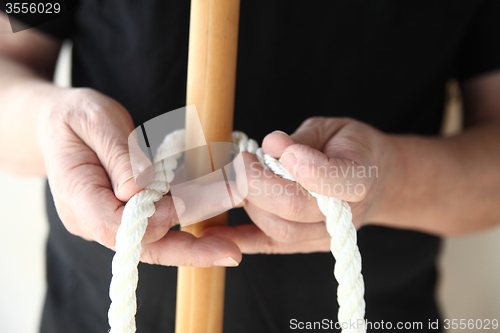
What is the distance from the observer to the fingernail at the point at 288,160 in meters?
0.28

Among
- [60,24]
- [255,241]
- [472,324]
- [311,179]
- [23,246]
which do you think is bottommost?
[472,324]

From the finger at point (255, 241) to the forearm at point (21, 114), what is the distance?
227 millimetres

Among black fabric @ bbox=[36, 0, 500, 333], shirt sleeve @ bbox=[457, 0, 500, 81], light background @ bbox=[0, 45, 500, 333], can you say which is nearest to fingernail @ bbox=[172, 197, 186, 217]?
black fabric @ bbox=[36, 0, 500, 333]

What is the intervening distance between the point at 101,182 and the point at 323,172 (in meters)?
0.18

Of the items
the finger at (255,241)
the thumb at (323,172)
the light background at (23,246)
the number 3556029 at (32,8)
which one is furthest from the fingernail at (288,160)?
the light background at (23,246)

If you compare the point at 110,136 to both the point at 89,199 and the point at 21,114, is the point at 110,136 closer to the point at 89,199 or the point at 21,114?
the point at 89,199

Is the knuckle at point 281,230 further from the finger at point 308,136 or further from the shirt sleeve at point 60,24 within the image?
the shirt sleeve at point 60,24

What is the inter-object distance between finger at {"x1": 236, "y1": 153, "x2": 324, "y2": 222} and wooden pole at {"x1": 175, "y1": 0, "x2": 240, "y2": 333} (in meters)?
0.05

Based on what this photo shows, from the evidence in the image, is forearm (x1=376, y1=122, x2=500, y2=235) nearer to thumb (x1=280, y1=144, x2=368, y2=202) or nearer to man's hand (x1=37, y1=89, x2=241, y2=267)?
thumb (x1=280, y1=144, x2=368, y2=202)

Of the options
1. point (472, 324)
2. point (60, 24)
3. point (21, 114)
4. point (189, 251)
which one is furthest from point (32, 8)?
point (472, 324)

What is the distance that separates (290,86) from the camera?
46 cm

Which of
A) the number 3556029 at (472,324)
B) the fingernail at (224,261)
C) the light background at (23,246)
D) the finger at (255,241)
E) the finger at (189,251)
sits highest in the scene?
the finger at (189,251)

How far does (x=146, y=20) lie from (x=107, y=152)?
0.21 m

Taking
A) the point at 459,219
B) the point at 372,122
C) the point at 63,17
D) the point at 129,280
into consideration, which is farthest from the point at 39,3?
the point at 459,219
